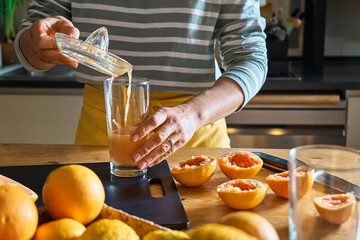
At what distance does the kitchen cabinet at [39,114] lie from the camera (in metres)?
2.32

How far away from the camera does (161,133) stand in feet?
3.47

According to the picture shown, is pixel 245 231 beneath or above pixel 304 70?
above

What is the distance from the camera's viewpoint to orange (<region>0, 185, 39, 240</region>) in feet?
2.01

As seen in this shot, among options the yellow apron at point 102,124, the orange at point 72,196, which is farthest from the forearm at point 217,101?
the orange at point 72,196

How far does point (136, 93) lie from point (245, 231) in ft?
1.79

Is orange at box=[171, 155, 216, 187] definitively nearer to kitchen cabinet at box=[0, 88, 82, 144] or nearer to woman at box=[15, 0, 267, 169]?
woman at box=[15, 0, 267, 169]

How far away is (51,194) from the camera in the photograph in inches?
27.3

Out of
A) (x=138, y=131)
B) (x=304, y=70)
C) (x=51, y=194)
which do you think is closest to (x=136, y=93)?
(x=138, y=131)

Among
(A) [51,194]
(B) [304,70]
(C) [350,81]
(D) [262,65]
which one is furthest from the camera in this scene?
(B) [304,70]

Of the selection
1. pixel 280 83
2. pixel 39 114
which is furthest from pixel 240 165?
pixel 39 114

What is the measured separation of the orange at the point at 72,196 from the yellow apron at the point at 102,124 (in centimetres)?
73

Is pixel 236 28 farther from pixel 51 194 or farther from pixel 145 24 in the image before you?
pixel 51 194

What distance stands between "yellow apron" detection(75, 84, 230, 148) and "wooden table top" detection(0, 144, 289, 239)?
0.18 m

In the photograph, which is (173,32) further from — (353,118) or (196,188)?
(353,118)
